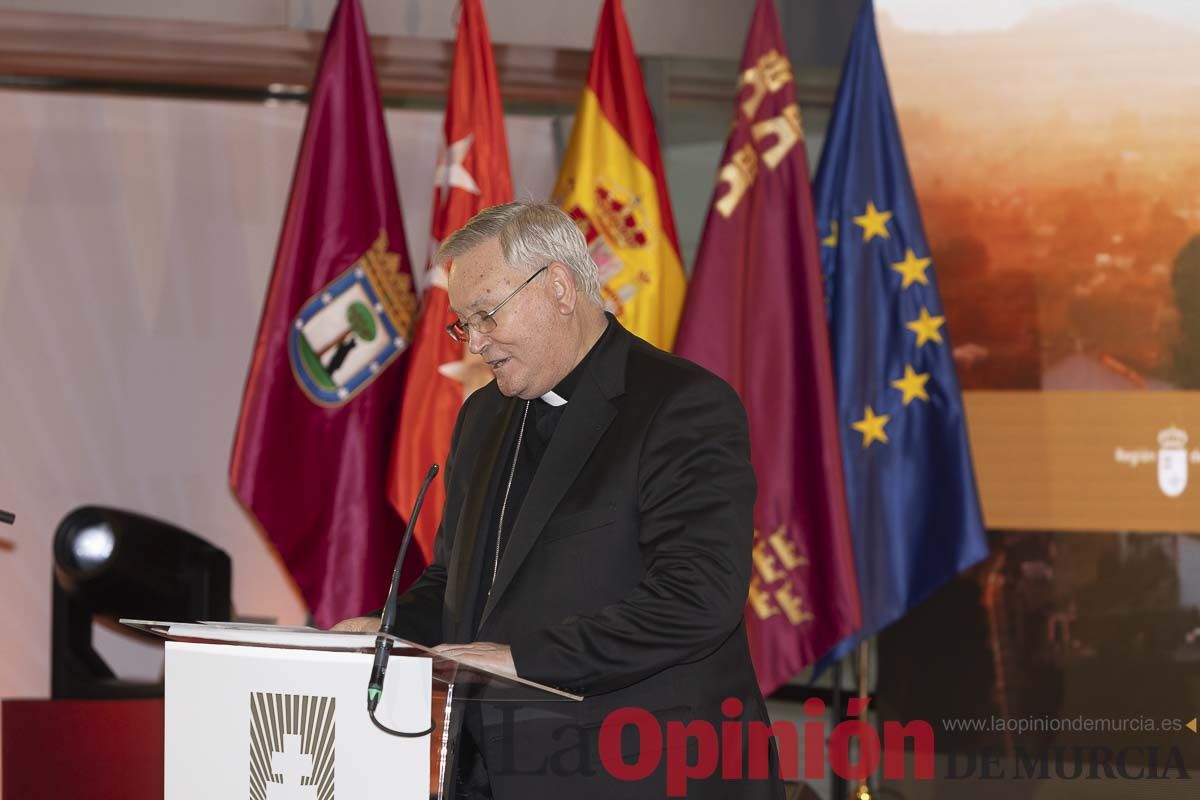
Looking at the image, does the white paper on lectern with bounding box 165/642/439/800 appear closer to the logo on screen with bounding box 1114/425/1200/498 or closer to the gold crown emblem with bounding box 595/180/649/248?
the gold crown emblem with bounding box 595/180/649/248

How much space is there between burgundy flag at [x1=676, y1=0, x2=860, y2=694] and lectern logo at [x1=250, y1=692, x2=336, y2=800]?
208 centimetres

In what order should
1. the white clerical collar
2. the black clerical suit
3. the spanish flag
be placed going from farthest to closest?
the spanish flag
the white clerical collar
the black clerical suit

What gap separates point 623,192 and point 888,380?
90cm

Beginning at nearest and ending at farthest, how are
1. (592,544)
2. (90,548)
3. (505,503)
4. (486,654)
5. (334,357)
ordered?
(486,654)
(592,544)
(505,503)
(90,548)
(334,357)

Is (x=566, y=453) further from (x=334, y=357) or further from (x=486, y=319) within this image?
(x=334, y=357)

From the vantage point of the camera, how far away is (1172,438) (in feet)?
12.1

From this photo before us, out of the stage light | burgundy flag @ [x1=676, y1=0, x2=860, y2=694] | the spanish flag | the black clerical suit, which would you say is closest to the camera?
the black clerical suit

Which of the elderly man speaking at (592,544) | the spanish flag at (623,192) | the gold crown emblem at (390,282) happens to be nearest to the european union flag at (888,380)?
the spanish flag at (623,192)

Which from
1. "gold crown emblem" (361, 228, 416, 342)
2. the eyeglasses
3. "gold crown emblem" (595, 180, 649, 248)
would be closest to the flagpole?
"gold crown emblem" (595, 180, 649, 248)

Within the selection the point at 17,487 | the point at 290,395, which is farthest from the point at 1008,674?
the point at 17,487

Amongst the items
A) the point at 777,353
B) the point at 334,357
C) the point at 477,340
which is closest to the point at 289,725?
the point at 477,340

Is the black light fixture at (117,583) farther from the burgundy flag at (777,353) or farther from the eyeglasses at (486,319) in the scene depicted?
the eyeglasses at (486,319)

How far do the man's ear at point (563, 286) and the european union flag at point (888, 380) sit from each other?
6.22ft

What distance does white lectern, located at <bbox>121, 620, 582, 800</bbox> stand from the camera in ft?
5.22
